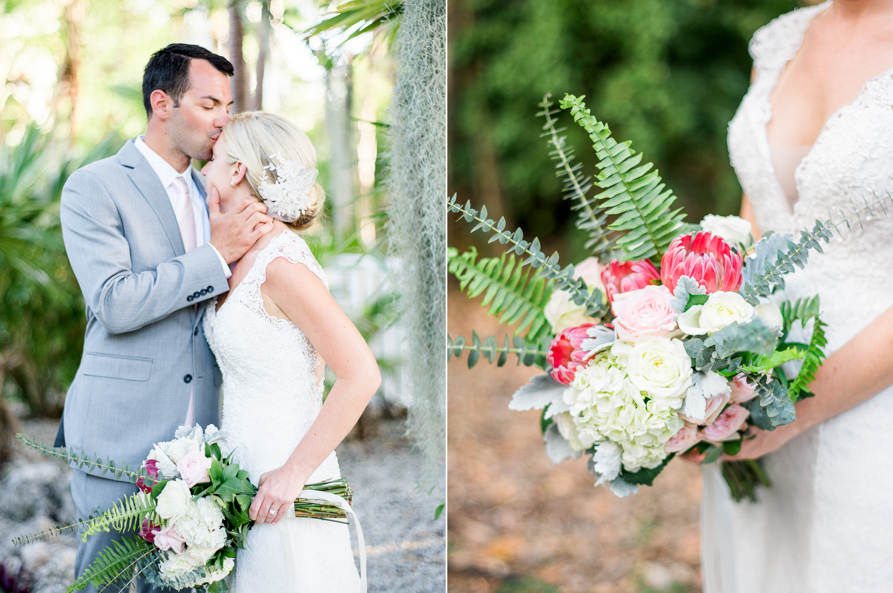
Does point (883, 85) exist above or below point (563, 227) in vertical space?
below

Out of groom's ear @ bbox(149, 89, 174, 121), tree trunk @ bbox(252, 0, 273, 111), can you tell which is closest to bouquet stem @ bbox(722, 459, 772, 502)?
tree trunk @ bbox(252, 0, 273, 111)

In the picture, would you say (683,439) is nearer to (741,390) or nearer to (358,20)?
(741,390)

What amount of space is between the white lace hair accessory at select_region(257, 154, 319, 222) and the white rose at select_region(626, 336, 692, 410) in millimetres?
759

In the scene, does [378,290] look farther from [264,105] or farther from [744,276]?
[744,276]

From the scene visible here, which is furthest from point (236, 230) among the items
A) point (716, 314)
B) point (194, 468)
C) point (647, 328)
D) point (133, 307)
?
point (716, 314)

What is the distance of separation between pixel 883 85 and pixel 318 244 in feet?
4.76

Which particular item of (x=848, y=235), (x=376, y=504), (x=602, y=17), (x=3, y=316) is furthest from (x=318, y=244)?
(x=602, y=17)

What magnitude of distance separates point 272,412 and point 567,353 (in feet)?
2.13

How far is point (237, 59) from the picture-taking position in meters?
1.45

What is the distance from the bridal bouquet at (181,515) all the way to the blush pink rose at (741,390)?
2.89 ft

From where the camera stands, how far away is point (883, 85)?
5.53ft

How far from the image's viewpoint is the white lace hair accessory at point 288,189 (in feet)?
4.59

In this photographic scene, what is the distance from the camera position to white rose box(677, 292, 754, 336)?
1.32m

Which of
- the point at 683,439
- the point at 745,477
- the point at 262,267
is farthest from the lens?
the point at 745,477
